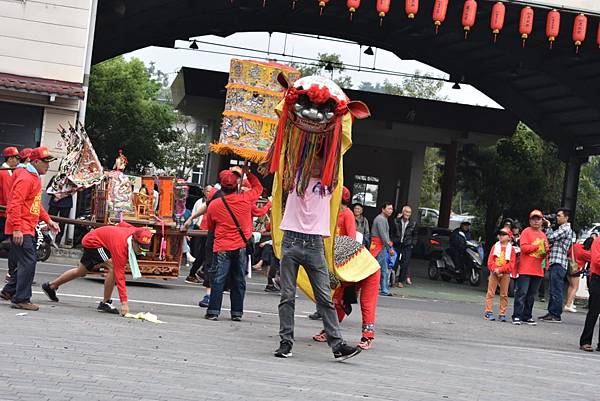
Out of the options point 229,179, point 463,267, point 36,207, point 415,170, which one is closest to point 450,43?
point 463,267

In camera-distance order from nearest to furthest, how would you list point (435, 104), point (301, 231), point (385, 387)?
point (385, 387) < point (301, 231) < point (435, 104)

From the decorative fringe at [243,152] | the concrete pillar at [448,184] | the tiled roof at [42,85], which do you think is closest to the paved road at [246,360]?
the decorative fringe at [243,152]

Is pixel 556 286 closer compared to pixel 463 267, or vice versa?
pixel 556 286

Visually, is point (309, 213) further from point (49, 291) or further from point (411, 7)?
point (411, 7)

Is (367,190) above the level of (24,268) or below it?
above

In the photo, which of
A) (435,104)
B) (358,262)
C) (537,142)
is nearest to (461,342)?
(358,262)

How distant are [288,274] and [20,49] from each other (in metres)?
14.0

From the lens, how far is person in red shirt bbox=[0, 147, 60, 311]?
38.8 ft

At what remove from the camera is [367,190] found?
4450 centimetres

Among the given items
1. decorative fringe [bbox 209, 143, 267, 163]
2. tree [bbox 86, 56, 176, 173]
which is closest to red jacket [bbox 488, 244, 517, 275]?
decorative fringe [bbox 209, 143, 267, 163]

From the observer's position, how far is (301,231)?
32.9 feet

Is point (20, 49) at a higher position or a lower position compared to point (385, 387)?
higher

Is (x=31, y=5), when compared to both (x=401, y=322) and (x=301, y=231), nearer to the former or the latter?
(x=401, y=322)

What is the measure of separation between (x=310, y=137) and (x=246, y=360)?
82.3 inches
